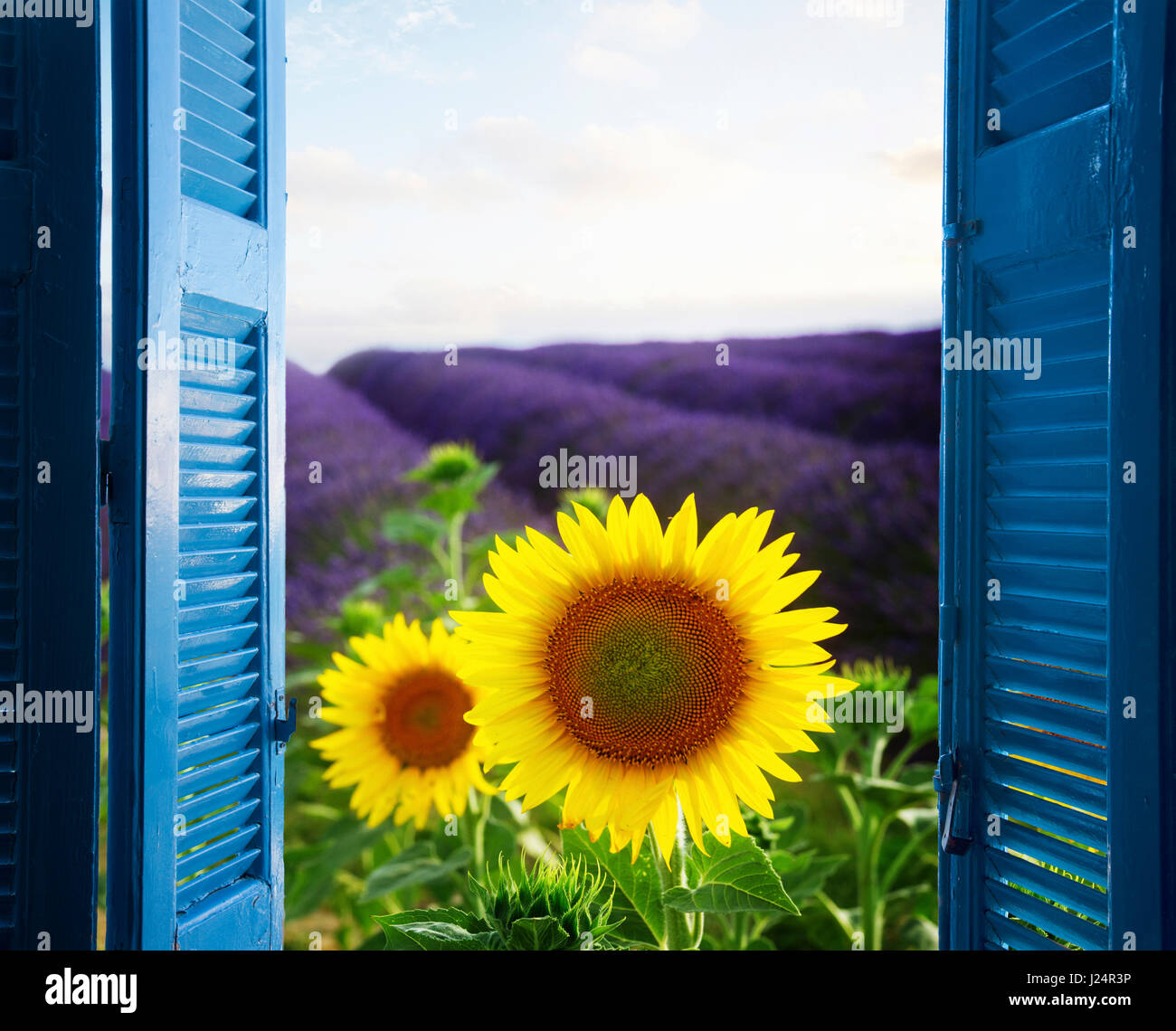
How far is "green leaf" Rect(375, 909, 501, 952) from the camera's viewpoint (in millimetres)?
498

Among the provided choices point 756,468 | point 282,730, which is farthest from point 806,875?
point 756,468

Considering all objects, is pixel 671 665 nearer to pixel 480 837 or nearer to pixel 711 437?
pixel 480 837

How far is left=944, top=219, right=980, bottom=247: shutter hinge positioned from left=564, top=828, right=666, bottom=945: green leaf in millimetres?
539

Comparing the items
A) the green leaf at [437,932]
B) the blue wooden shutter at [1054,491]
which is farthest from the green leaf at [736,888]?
the blue wooden shutter at [1054,491]

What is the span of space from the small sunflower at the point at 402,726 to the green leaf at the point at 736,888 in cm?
45

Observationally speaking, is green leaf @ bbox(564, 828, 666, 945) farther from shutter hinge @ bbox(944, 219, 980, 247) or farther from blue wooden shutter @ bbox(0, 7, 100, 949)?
shutter hinge @ bbox(944, 219, 980, 247)

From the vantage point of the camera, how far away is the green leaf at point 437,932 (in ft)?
1.63

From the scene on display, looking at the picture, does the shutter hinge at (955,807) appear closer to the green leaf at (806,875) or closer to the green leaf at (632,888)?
the green leaf at (806,875)

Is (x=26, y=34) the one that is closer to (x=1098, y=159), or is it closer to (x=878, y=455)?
(x=1098, y=159)

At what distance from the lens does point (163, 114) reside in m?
0.71

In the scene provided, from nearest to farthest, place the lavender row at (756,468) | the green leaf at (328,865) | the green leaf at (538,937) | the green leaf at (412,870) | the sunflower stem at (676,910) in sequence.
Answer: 1. the green leaf at (538,937)
2. the sunflower stem at (676,910)
3. the green leaf at (412,870)
4. the green leaf at (328,865)
5. the lavender row at (756,468)

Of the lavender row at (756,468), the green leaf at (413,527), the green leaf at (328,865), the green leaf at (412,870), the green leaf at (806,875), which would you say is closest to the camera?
the green leaf at (806,875)

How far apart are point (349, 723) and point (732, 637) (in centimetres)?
59
